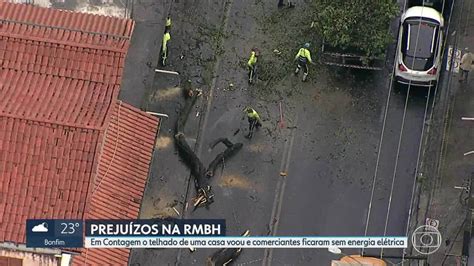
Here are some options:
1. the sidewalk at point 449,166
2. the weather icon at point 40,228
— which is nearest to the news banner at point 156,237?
the weather icon at point 40,228

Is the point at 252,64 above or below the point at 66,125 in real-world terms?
above

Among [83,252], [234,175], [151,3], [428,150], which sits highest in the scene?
[151,3]

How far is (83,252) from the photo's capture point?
24.0 metres

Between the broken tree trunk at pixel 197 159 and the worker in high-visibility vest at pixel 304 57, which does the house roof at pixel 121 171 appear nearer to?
the broken tree trunk at pixel 197 159

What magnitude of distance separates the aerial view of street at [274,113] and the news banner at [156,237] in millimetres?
770

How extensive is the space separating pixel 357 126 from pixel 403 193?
3.41m

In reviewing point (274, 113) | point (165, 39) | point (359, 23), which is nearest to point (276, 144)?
point (274, 113)

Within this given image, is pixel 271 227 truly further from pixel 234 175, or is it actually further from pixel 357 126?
pixel 357 126

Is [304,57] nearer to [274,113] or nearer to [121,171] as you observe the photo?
[274,113]

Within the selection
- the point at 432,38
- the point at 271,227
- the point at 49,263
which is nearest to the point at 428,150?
the point at 432,38

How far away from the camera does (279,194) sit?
29016 mm

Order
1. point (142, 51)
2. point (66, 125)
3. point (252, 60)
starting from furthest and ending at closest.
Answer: point (142, 51) → point (252, 60) → point (66, 125)

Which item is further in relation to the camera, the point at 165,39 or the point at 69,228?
the point at 165,39

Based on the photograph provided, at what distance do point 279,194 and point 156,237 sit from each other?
23.3 feet
